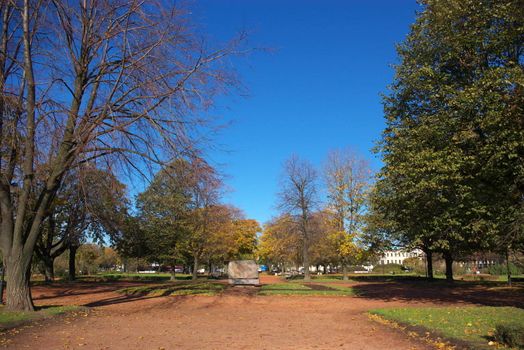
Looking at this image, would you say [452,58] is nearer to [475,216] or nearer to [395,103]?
[395,103]

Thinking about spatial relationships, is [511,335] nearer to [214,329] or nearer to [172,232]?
[214,329]

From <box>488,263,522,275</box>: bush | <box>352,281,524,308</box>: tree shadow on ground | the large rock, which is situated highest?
the large rock

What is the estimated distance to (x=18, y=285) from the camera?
44.8 ft

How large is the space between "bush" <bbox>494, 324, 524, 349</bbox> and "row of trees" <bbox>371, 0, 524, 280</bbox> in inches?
265

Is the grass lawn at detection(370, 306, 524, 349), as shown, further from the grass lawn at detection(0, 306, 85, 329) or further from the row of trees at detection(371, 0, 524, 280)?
the grass lawn at detection(0, 306, 85, 329)

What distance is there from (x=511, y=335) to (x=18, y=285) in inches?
524

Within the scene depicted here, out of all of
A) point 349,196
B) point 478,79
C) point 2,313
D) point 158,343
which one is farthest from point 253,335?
point 349,196

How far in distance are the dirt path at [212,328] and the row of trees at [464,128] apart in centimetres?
525

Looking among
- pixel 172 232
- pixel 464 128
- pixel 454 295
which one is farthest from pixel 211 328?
pixel 172 232

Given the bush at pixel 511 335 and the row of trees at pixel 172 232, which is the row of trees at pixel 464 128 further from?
the row of trees at pixel 172 232

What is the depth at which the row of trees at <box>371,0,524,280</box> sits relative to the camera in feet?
49.1

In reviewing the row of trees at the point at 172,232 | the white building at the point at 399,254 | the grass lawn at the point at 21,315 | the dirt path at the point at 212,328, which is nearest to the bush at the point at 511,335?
the dirt path at the point at 212,328

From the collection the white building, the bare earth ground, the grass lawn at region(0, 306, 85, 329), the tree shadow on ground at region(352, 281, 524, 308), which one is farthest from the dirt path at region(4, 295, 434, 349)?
the white building

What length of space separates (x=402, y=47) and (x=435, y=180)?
7.38 m
